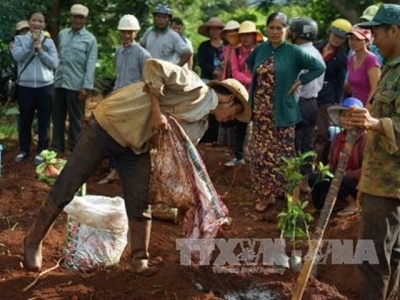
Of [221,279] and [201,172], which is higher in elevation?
[201,172]

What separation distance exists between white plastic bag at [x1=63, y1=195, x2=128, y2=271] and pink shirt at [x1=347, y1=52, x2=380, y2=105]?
119 inches

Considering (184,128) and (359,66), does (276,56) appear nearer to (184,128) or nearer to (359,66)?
(359,66)

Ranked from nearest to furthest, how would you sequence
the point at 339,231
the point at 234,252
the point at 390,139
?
the point at 390,139
the point at 234,252
the point at 339,231

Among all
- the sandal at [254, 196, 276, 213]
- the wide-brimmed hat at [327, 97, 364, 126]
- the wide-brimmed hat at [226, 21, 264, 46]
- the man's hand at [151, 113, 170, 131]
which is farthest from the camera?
the wide-brimmed hat at [226, 21, 264, 46]

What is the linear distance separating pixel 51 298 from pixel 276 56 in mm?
3468

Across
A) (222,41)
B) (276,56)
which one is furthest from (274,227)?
(222,41)

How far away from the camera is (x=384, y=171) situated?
447cm

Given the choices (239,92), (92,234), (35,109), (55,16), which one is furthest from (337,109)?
(55,16)

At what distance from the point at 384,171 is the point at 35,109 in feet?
17.9

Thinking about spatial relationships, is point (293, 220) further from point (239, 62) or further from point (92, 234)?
point (239, 62)

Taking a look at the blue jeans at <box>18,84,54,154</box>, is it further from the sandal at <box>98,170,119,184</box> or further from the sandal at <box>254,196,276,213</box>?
the sandal at <box>254,196,276,213</box>

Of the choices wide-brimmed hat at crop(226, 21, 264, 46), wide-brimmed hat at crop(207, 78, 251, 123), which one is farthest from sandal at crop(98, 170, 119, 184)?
wide-brimmed hat at crop(207, 78, 251, 123)

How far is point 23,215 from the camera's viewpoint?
22.4 feet

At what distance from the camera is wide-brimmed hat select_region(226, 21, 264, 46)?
8.79m
